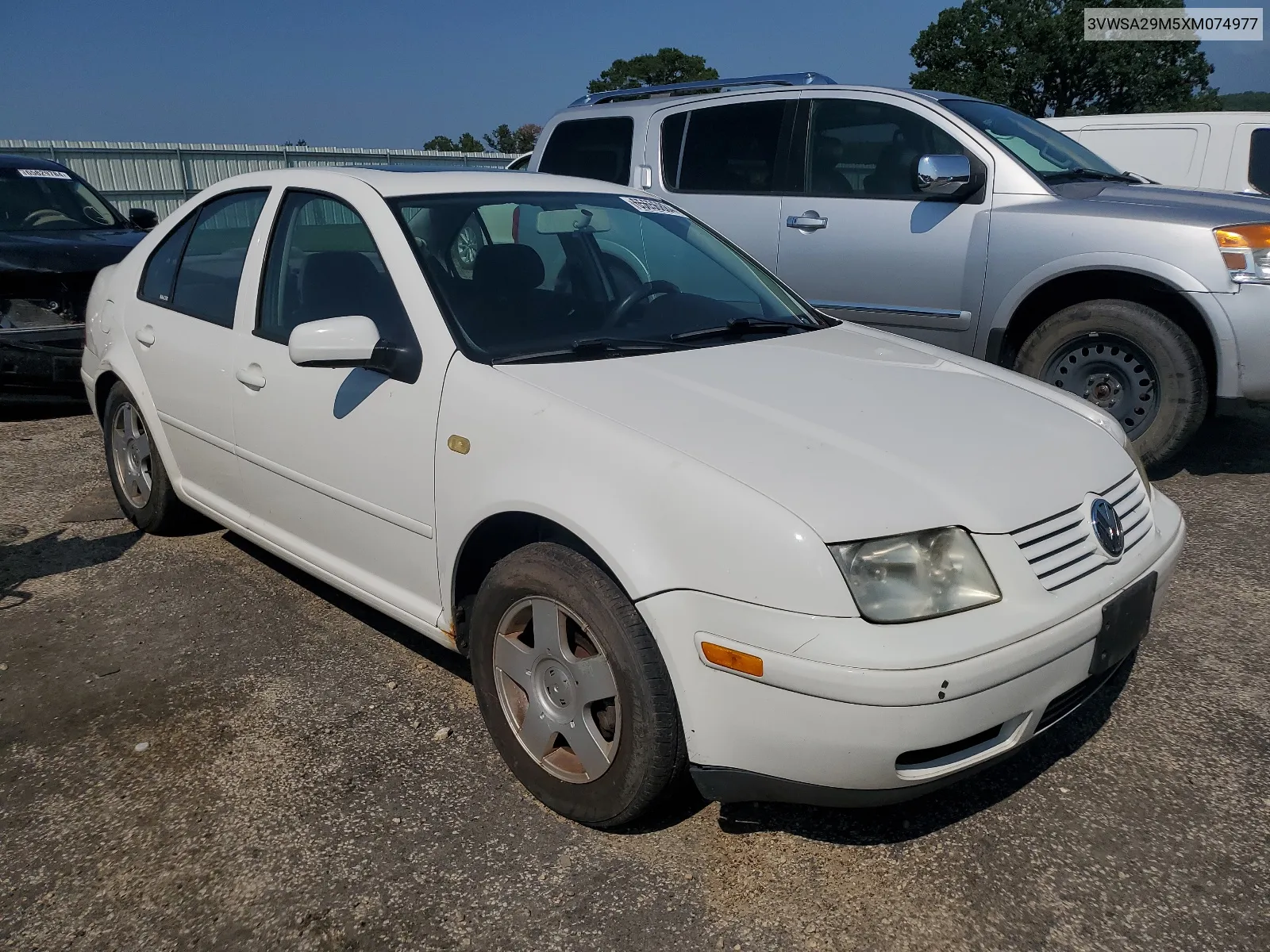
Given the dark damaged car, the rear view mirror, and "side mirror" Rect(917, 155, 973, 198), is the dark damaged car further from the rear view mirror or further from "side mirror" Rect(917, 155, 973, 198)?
"side mirror" Rect(917, 155, 973, 198)

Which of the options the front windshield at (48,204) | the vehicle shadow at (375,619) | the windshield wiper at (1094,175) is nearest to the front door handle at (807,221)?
the windshield wiper at (1094,175)

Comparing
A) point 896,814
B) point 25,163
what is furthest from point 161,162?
point 896,814

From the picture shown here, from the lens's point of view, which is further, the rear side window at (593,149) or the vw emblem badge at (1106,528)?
the rear side window at (593,149)

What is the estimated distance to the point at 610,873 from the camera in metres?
2.28

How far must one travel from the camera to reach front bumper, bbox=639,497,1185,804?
6.39ft

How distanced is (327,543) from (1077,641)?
86.3 inches

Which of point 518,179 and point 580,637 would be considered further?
point 518,179

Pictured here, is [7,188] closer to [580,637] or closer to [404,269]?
[404,269]

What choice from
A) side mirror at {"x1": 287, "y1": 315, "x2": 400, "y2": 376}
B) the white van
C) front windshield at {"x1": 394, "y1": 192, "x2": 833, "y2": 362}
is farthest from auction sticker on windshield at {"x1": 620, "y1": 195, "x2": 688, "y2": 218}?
the white van

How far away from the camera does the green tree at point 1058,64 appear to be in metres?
39.5

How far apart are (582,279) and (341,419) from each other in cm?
89

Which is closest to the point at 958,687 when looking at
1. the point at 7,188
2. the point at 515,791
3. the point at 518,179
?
the point at 515,791

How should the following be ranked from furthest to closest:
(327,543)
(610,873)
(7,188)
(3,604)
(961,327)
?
(7,188) < (961,327) < (3,604) < (327,543) < (610,873)

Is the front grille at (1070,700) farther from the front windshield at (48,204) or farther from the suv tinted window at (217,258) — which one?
the front windshield at (48,204)
